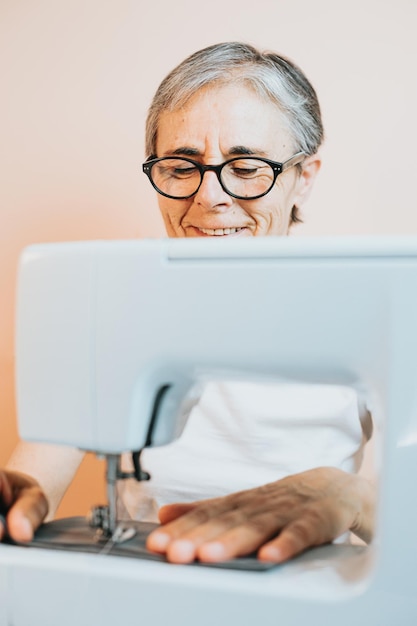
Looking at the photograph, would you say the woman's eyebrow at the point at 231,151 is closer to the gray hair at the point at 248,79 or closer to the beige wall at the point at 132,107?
the gray hair at the point at 248,79

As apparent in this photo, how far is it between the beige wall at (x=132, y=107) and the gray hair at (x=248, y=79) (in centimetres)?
24

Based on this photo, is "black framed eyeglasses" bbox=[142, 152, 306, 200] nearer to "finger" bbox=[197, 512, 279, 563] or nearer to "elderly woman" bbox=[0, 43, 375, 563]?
"elderly woman" bbox=[0, 43, 375, 563]

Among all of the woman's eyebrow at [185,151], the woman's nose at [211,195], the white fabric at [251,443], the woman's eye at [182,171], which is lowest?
the white fabric at [251,443]

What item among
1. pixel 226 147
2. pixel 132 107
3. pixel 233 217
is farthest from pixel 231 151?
pixel 132 107

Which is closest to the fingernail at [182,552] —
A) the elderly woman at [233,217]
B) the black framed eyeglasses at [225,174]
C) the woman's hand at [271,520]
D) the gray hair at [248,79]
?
the woman's hand at [271,520]

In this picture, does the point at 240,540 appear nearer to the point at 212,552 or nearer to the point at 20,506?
the point at 212,552

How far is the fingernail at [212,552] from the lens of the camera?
580 mm

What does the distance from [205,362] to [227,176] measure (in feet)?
2.20

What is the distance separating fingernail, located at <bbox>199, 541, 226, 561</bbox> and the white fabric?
559mm

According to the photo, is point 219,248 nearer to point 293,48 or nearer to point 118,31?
point 293,48

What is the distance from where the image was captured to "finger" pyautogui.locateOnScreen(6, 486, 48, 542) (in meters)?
0.62

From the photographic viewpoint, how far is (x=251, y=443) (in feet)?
3.84

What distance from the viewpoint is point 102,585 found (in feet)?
1.87

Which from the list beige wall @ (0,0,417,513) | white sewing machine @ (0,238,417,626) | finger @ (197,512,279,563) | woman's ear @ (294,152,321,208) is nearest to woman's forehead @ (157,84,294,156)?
woman's ear @ (294,152,321,208)
